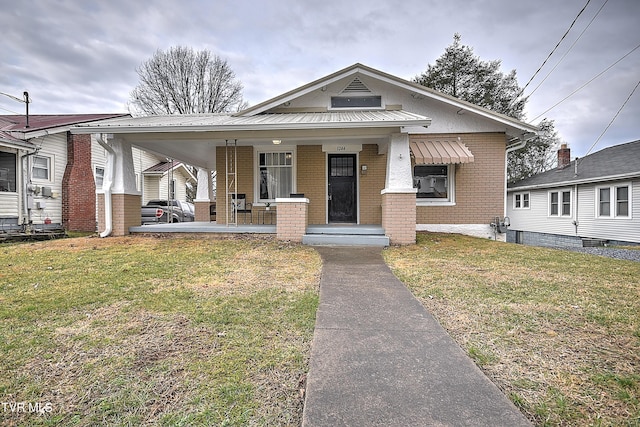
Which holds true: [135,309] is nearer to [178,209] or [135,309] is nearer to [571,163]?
[178,209]

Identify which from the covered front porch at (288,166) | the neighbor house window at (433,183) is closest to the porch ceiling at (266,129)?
the covered front porch at (288,166)

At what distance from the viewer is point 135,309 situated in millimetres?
3312

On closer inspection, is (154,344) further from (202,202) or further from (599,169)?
(599,169)

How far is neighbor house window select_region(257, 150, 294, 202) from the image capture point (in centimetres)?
1084

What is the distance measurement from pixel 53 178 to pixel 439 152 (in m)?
15.5

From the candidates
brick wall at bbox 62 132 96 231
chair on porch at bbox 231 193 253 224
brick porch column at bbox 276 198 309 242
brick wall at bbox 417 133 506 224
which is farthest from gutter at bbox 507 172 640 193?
brick wall at bbox 62 132 96 231

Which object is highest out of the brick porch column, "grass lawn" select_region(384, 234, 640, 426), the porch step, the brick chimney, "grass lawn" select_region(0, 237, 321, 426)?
the brick chimney

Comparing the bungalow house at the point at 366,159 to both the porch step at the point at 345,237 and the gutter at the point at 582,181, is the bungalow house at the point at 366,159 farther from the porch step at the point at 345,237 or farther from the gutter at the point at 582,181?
the gutter at the point at 582,181

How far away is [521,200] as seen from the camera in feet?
59.1

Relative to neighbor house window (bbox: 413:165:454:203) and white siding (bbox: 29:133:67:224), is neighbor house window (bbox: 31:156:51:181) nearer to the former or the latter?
white siding (bbox: 29:133:67:224)

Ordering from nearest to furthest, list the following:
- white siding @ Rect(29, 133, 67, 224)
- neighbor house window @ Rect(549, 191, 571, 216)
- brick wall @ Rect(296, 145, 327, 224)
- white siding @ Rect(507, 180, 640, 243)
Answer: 1. brick wall @ Rect(296, 145, 327, 224)
2. white siding @ Rect(507, 180, 640, 243)
3. white siding @ Rect(29, 133, 67, 224)
4. neighbor house window @ Rect(549, 191, 571, 216)

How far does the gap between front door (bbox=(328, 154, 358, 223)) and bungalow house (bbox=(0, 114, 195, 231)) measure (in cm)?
693

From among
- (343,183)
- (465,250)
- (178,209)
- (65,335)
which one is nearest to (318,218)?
(343,183)

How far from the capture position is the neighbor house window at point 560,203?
14967 mm
